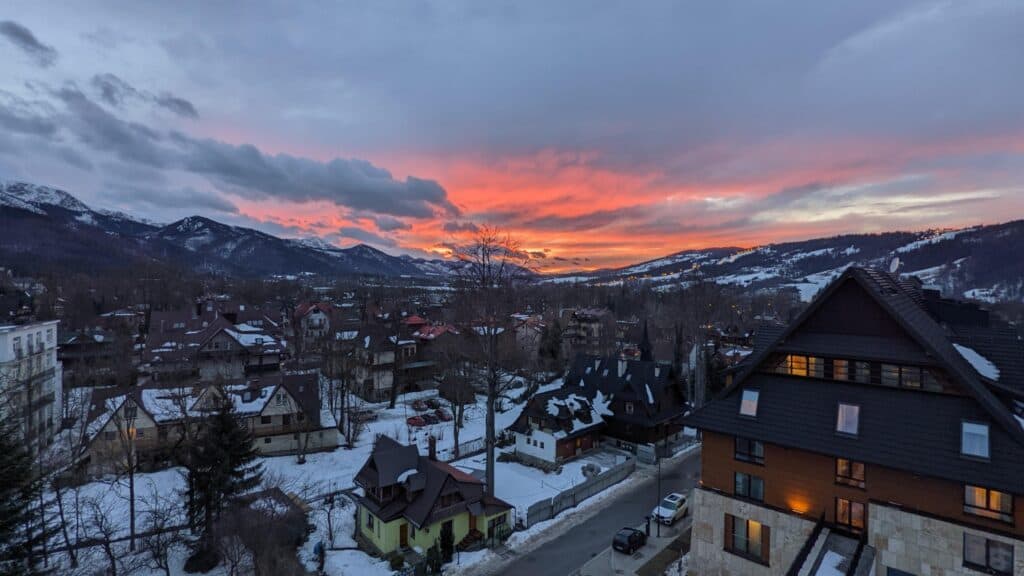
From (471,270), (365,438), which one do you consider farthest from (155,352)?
(471,270)

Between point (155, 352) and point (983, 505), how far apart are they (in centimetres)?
7222

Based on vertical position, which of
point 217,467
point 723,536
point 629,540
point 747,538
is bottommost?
point 629,540

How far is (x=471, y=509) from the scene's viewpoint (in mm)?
24469

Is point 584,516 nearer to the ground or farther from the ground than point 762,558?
nearer to the ground

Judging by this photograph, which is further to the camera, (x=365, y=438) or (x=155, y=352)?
(x=155, y=352)

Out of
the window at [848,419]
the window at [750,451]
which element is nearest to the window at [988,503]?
the window at [848,419]

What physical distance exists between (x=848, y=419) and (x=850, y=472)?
1898 mm

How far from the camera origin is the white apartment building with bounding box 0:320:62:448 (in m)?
34.1

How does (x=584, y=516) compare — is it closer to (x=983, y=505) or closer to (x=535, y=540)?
(x=535, y=540)

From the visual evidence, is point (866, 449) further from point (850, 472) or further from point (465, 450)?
point (465, 450)

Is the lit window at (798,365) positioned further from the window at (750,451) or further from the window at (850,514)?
the window at (850,514)

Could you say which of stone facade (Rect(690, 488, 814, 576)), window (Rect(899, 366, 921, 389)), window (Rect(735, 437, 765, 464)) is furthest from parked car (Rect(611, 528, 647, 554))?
window (Rect(899, 366, 921, 389))

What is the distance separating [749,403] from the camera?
63.4 feet

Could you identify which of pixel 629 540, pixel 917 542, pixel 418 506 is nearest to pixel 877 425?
pixel 917 542
